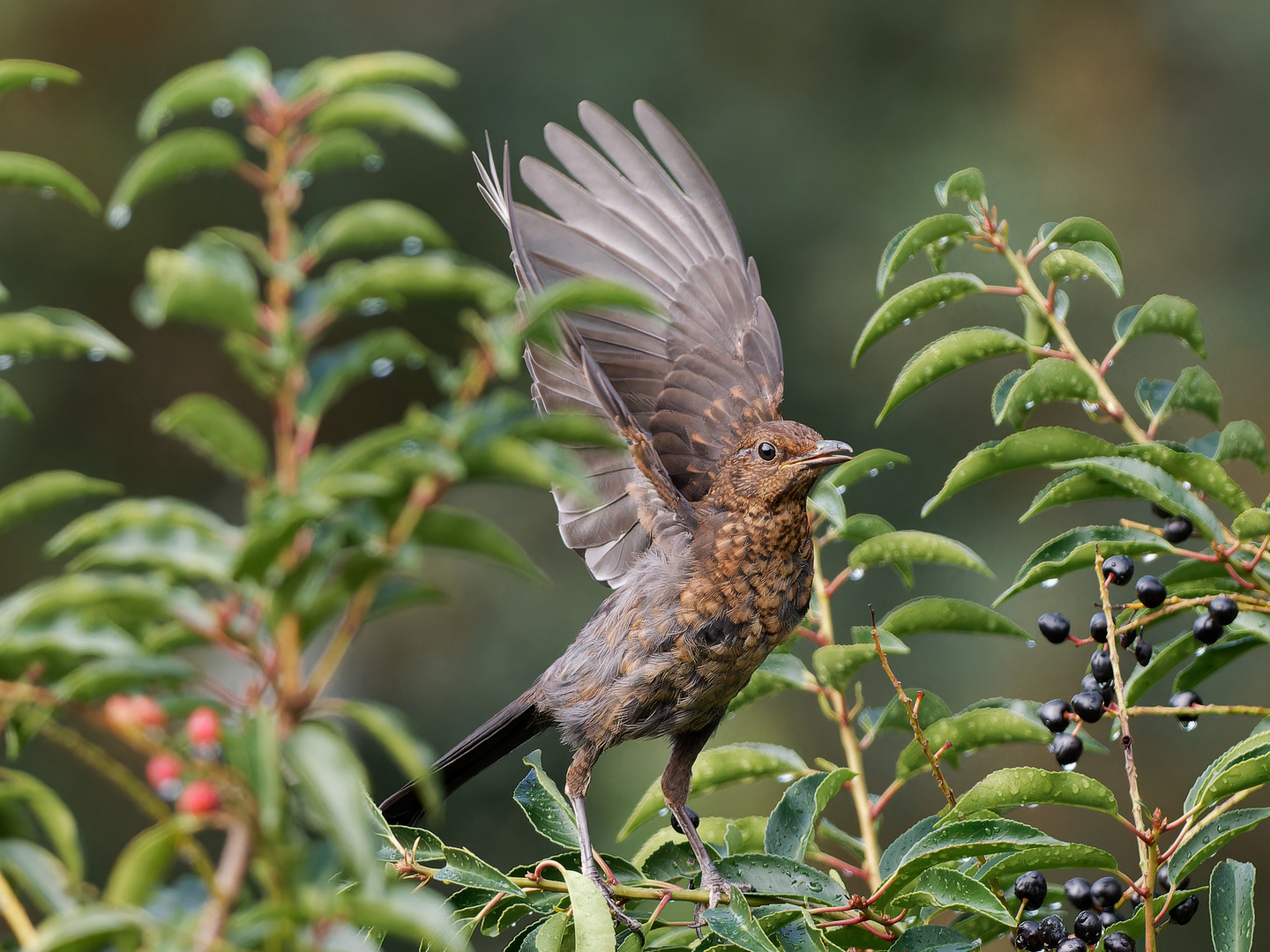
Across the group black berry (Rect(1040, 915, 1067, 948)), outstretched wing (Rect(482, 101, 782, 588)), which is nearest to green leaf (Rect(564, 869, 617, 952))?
black berry (Rect(1040, 915, 1067, 948))

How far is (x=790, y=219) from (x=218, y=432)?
5229 mm

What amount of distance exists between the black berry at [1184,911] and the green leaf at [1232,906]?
3 centimetres

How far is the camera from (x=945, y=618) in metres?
2.02

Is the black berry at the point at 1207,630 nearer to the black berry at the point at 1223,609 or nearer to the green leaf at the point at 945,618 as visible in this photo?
the black berry at the point at 1223,609

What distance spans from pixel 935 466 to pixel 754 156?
1593 mm

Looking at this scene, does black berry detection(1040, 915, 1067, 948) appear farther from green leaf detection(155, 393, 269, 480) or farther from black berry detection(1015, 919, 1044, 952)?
green leaf detection(155, 393, 269, 480)

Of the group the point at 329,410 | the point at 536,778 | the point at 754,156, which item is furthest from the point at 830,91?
the point at 536,778

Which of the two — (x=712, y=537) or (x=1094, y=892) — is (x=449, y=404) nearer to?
(x=1094, y=892)

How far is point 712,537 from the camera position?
252 centimetres

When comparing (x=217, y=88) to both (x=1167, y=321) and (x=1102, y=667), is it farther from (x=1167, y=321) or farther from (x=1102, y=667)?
(x=1167, y=321)

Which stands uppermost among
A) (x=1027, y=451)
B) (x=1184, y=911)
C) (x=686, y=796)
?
(x=1027, y=451)

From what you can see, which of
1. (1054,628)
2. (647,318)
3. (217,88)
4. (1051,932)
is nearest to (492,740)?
(647,318)

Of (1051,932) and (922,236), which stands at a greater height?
(922,236)

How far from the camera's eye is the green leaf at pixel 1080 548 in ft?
5.93
